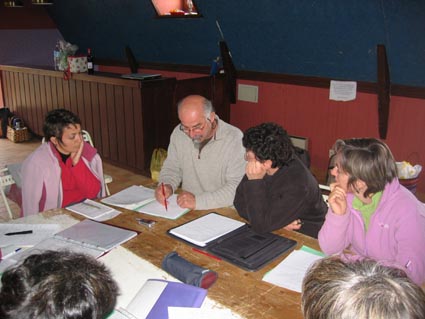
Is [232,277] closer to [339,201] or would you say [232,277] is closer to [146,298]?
[146,298]

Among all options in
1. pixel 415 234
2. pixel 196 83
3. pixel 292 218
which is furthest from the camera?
A: pixel 196 83

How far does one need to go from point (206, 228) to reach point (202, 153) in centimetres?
70

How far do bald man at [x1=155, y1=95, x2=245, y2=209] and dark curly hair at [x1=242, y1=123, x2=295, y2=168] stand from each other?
0.36 m

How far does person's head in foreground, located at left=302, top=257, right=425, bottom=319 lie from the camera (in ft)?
2.28

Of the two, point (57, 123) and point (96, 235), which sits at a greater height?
point (57, 123)

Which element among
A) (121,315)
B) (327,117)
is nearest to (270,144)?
(121,315)

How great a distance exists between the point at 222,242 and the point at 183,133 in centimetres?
99

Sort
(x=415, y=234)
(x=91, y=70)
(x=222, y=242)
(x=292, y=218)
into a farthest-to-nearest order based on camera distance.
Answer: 1. (x=91, y=70)
2. (x=292, y=218)
3. (x=222, y=242)
4. (x=415, y=234)

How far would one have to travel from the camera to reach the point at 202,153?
7.96ft

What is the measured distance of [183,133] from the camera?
2.50m

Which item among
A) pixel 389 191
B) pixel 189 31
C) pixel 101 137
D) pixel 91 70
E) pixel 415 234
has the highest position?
pixel 189 31

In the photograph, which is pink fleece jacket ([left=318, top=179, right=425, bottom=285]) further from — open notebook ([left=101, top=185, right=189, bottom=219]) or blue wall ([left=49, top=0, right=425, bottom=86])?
blue wall ([left=49, top=0, right=425, bottom=86])

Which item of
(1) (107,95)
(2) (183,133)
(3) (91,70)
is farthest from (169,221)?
(3) (91,70)

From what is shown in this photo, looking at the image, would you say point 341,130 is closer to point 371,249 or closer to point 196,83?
point 196,83
